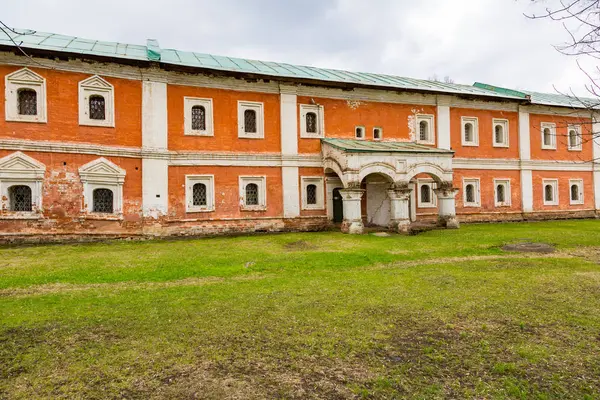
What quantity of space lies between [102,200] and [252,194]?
19.4 ft

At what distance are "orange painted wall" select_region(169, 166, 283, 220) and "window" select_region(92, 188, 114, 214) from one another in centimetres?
220

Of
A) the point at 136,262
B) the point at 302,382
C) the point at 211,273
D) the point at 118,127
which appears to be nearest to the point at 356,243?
the point at 211,273

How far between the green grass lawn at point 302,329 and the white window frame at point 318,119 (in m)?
8.75

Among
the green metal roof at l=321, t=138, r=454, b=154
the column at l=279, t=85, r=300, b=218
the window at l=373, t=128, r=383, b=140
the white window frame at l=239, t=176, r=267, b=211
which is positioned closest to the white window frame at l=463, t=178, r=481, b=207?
the green metal roof at l=321, t=138, r=454, b=154

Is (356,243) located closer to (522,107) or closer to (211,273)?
(211,273)

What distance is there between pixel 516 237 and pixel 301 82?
1081 cm

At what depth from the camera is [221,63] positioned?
55.5 feet

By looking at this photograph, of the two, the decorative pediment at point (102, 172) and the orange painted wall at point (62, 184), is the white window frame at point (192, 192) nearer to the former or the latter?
the orange painted wall at point (62, 184)

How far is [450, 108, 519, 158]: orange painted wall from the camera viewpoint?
771 inches

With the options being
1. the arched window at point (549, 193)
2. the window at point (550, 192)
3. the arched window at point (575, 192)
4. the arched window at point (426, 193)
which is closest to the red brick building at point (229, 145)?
the arched window at point (426, 193)

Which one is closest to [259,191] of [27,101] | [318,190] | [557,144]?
[318,190]

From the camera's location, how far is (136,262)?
967 cm

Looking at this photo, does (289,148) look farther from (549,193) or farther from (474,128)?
(549,193)

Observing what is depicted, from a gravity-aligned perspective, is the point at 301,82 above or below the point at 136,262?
above
